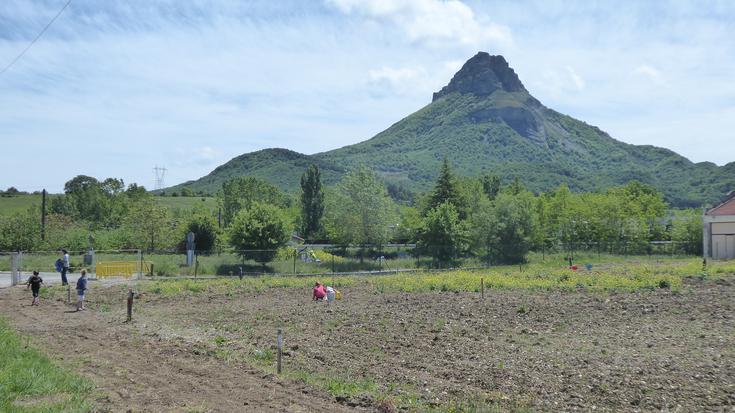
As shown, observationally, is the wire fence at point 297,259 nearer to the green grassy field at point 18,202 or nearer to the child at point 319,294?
the child at point 319,294

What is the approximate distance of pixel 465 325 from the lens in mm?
19594

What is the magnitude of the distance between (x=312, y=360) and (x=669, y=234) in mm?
75369

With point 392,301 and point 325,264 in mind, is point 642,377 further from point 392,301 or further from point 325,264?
point 325,264

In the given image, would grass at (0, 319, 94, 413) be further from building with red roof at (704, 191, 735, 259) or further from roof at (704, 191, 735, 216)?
roof at (704, 191, 735, 216)

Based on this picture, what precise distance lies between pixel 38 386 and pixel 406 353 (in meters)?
8.23

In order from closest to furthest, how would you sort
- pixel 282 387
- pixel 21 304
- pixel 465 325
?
1. pixel 282 387
2. pixel 465 325
3. pixel 21 304

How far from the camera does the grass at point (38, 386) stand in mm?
10430

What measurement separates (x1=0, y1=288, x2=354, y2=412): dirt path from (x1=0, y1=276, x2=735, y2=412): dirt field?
44 millimetres

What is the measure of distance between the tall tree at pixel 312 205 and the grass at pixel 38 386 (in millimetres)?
72554

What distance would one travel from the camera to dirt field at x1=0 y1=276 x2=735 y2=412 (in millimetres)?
11391

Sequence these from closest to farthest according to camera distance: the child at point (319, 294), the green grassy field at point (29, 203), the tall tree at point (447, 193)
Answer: the child at point (319, 294), the tall tree at point (447, 193), the green grassy field at point (29, 203)

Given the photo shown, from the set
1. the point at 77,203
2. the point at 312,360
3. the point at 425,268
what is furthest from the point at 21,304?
the point at 77,203

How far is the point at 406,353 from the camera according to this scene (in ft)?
50.5

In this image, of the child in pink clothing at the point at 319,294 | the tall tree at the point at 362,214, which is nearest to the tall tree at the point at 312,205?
the tall tree at the point at 362,214
